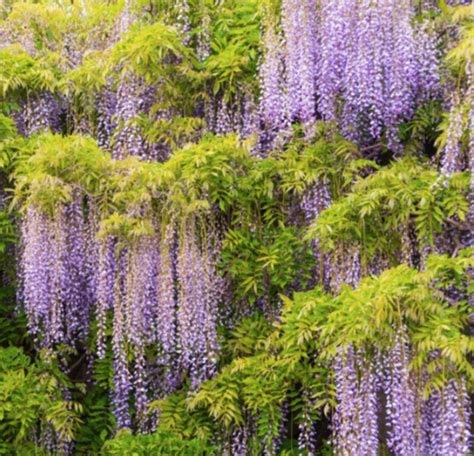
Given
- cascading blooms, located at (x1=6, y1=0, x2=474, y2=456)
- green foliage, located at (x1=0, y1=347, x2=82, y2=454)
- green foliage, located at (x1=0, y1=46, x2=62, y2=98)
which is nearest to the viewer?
cascading blooms, located at (x1=6, y1=0, x2=474, y2=456)

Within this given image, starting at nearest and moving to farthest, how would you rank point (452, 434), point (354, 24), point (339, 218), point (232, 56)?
point (452, 434)
point (339, 218)
point (354, 24)
point (232, 56)

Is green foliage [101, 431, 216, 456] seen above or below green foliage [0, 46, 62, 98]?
below

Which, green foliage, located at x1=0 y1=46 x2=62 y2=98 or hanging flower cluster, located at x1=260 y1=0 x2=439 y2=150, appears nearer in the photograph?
hanging flower cluster, located at x1=260 y1=0 x2=439 y2=150

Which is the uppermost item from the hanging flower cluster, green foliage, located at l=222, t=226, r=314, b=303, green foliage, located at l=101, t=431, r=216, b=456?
the hanging flower cluster

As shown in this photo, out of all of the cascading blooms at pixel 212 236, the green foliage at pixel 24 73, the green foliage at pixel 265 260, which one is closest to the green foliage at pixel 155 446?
the cascading blooms at pixel 212 236

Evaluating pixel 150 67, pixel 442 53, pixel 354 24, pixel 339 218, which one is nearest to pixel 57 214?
pixel 150 67

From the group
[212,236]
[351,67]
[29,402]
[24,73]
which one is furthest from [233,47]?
[29,402]

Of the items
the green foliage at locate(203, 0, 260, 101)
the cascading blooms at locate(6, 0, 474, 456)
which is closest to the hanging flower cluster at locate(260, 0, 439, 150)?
the cascading blooms at locate(6, 0, 474, 456)

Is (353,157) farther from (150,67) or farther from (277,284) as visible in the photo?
(150,67)

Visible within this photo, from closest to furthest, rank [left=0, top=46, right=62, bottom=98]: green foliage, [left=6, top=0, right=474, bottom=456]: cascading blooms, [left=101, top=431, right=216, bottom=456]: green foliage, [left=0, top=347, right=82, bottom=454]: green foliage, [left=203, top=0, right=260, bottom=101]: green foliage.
Answer: [left=101, top=431, right=216, bottom=456]: green foliage
[left=6, top=0, right=474, bottom=456]: cascading blooms
[left=0, top=347, right=82, bottom=454]: green foliage
[left=203, top=0, right=260, bottom=101]: green foliage
[left=0, top=46, right=62, bottom=98]: green foliage

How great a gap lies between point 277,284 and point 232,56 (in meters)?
1.73

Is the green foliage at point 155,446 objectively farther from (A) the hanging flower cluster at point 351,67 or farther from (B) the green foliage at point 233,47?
(B) the green foliage at point 233,47

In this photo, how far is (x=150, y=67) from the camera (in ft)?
22.7

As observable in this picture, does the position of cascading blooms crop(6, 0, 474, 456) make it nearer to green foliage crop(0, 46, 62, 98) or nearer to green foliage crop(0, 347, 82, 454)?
green foliage crop(0, 347, 82, 454)
